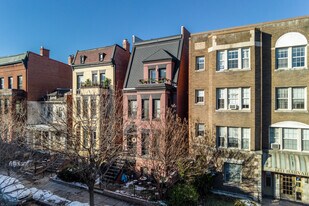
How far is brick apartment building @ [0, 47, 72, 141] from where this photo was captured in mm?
27656

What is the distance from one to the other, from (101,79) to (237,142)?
16682mm

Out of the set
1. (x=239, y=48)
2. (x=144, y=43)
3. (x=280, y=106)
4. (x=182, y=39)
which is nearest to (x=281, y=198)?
(x=280, y=106)

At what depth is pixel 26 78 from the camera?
27875 millimetres

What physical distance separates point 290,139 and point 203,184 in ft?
25.7

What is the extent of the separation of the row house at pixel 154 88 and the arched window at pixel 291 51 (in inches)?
342

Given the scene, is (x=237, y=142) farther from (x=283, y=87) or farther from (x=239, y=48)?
(x=239, y=48)

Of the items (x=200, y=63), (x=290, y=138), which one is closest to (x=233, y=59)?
(x=200, y=63)

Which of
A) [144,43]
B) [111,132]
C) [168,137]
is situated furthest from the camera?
[144,43]

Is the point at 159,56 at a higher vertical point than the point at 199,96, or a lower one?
higher

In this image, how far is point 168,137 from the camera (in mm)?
15156

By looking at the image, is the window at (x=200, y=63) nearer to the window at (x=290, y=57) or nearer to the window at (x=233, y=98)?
the window at (x=233, y=98)

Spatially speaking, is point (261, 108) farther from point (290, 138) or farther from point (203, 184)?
point (203, 184)

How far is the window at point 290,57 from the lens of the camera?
15.1 meters

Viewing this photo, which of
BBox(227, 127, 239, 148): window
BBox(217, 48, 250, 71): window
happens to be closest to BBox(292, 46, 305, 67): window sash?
BBox(217, 48, 250, 71): window
